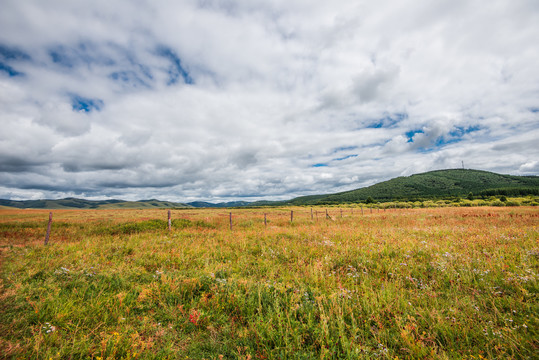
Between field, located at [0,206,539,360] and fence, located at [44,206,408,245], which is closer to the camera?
field, located at [0,206,539,360]

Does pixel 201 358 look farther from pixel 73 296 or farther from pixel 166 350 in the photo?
pixel 73 296

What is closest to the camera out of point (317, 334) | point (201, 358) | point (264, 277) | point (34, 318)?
point (201, 358)

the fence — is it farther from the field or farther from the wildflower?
the wildflower

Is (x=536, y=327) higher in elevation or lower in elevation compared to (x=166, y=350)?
higher

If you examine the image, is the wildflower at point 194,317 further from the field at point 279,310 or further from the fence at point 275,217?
the fence at point 275,217

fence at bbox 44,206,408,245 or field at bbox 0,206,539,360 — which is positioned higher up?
field at bbox 0,206,539,360

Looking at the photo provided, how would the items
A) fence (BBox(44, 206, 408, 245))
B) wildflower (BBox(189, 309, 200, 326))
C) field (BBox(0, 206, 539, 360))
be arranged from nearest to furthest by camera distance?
field (BBox(0, 206, 539, 360)) → wildflower (BBox(189, 309, 200, 326)) → fence (BBox(44, 206, 408, 245))

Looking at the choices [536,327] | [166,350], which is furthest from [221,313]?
[536,327]

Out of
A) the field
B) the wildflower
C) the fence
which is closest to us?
the field

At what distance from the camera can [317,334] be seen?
392 centimetres

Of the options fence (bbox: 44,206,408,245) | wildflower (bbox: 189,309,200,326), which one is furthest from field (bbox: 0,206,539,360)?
fence (bbox: 44,206,408,245)

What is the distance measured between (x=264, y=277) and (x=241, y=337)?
2974mm

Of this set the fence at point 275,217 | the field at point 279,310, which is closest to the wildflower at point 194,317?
the field at point 279,310

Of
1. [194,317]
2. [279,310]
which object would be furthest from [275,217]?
[194,317]
